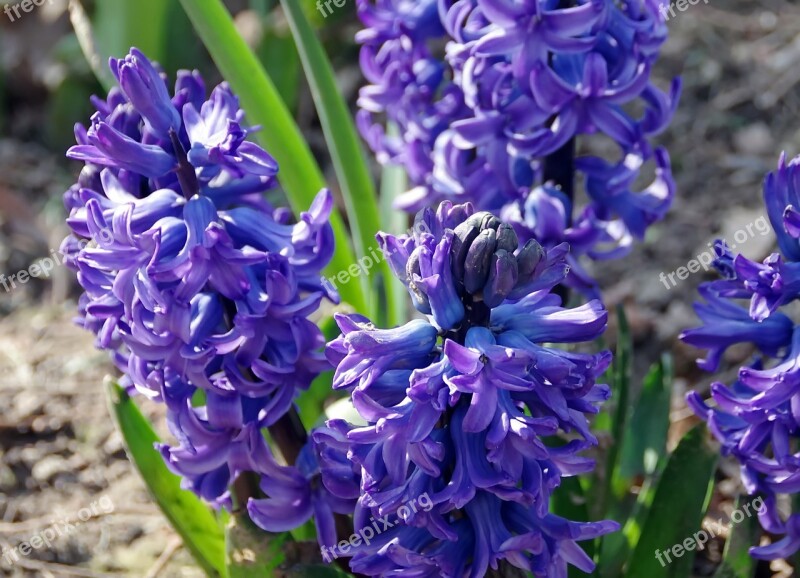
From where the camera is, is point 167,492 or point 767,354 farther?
point 167,492

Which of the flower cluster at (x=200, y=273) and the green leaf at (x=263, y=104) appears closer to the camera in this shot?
the flower cluster at (x=200, y=273)

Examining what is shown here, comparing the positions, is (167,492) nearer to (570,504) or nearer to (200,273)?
(200,273)

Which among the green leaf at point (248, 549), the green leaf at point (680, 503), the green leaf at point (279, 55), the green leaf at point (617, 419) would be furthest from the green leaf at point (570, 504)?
the green leaf at point (279, 55)

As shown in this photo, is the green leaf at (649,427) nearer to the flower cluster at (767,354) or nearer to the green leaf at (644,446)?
the green leaf at (644,446)

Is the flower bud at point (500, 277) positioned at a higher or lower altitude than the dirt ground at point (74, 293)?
higher

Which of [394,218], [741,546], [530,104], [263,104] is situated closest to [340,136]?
[263,104]

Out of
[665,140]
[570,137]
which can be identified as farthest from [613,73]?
[665,140]
